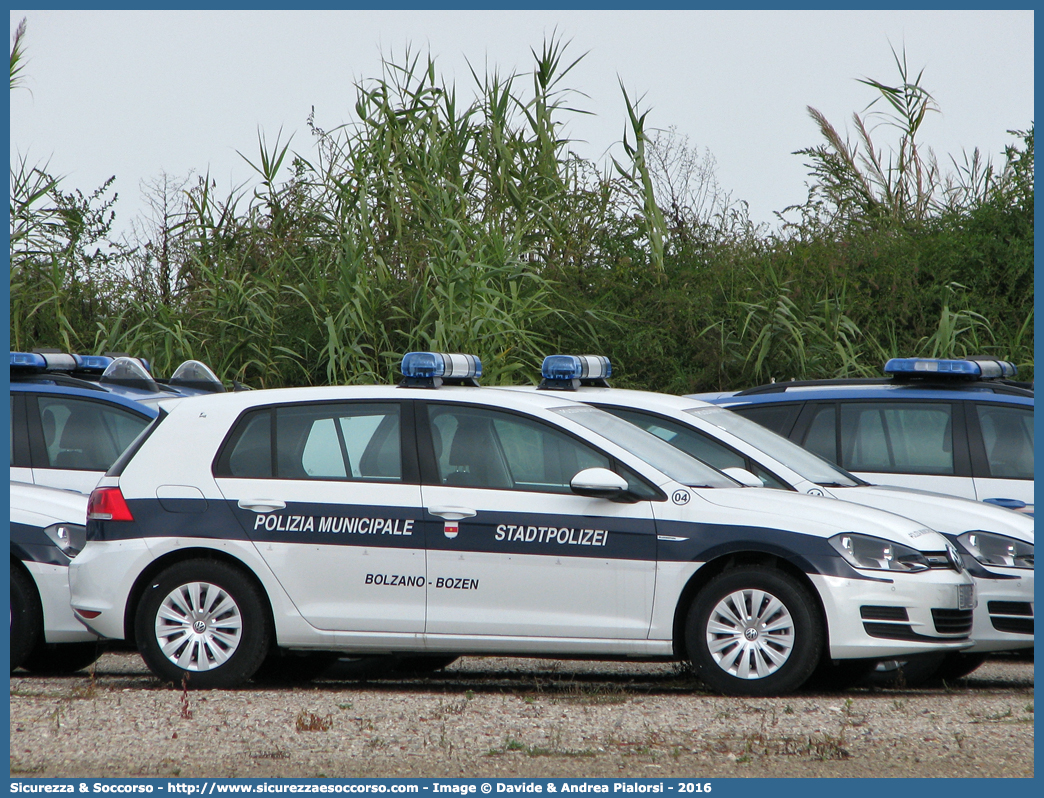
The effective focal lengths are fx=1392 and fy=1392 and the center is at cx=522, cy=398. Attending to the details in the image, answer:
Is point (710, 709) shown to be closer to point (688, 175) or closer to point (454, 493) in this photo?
point (454, 493)

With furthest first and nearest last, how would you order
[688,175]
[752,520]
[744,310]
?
[688,175] → [744,310] → [752,520]

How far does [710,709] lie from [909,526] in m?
1.36

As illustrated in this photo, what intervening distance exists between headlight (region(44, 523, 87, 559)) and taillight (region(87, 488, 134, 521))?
49cm

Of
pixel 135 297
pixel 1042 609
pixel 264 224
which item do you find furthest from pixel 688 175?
pixel 1042 609

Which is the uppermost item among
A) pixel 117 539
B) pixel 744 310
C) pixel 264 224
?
pixel 264 224

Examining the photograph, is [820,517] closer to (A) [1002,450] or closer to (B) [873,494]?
(B) [873,494]

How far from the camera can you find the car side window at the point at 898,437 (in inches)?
340

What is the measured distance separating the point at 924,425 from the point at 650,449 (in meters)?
2.54

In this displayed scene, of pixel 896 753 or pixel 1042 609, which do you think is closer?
pixel 896 753

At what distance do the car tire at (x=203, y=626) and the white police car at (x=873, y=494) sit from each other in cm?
227

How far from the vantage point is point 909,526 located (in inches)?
260

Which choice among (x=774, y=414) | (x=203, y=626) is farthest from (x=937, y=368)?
(x=203, y=626)

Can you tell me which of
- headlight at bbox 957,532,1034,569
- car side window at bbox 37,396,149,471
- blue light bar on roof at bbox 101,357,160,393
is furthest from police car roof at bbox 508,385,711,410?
blue light bar on roof at bbox 101,357,160,393

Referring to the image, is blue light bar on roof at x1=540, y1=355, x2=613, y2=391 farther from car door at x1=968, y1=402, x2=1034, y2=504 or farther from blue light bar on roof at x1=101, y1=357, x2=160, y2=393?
blue light bar on roof at x1=101, y1=357, x2=160, y2=393
